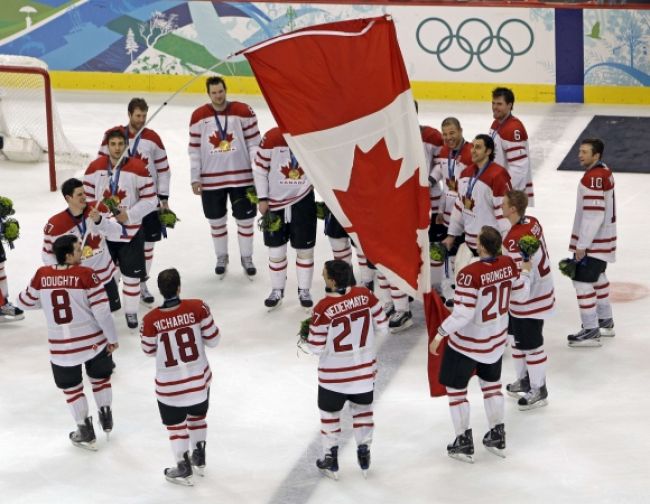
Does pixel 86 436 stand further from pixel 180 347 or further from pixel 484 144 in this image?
pixel 484 144

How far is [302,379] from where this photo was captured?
9180 millimetres

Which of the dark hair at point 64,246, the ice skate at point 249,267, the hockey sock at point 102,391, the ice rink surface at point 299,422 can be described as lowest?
the ice rink surface at point 299,422

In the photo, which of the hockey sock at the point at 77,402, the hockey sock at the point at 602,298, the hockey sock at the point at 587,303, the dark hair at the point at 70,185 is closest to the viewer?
the hockey sock at the point at 77,402

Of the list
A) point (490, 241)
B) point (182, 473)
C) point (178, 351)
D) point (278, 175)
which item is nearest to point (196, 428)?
point (182, 473)

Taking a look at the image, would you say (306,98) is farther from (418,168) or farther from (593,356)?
(593,356)

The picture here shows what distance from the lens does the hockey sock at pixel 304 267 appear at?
10.5 metres

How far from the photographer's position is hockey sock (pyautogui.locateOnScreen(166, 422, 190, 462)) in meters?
7.59

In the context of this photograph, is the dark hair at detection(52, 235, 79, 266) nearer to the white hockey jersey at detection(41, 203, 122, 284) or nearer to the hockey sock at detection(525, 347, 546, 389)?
the white hockey jersey at detection(41, 203, 122, 284)

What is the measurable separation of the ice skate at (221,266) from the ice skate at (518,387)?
10.7 ft

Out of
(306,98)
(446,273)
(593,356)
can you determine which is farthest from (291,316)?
(306,98)

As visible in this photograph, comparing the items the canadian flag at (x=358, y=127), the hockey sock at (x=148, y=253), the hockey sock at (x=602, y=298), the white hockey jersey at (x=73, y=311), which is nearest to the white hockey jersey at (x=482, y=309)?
the canadian flag at (x=358, y=127)

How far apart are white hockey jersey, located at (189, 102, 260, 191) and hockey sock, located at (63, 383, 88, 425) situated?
3074 millimetres

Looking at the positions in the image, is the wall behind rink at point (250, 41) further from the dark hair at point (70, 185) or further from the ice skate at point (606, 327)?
the ice skate at point (606, 327)

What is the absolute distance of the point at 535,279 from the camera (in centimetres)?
838
